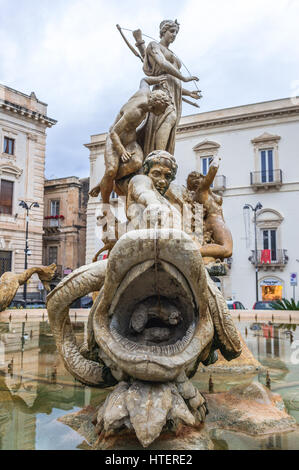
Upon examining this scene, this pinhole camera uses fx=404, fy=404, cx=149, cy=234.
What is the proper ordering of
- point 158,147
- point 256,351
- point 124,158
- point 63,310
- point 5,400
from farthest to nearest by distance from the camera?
point 256,351 < point 158,147 < point 124,158 < point 5,400 < point 63,310

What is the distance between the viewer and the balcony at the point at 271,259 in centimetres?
2483

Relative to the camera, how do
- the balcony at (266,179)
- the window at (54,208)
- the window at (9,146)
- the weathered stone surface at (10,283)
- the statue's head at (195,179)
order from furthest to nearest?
the window at (54,208) < the window at (9,146) < the balcony at (266,179) < the weathered stone surface at (10,283) < the statue's head at (195,179)

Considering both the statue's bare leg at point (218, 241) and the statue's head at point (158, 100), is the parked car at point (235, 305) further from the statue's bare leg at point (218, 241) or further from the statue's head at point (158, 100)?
the statue's head at point (158, 100)

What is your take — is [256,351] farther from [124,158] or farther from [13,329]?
[13,329]

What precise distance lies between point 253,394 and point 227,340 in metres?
0.58

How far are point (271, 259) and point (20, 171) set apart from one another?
17.3 metres

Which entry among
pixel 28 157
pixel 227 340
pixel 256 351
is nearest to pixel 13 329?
pixel 256 351

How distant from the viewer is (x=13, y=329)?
25.2 feet

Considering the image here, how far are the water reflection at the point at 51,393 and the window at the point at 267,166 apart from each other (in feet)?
69.9

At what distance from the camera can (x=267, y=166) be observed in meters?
26.7

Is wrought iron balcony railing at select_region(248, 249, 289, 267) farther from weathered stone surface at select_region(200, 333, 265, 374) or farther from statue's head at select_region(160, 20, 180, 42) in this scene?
weathered stone surface at select_region(200, 333, 265, 374)

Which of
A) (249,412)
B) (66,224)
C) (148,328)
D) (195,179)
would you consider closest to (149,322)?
(148,328)

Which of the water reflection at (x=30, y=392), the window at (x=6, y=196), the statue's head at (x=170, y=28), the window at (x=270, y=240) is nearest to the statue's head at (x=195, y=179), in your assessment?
the statue's head at (x=170, y=28)

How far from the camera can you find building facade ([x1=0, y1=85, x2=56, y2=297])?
83.9 feet
